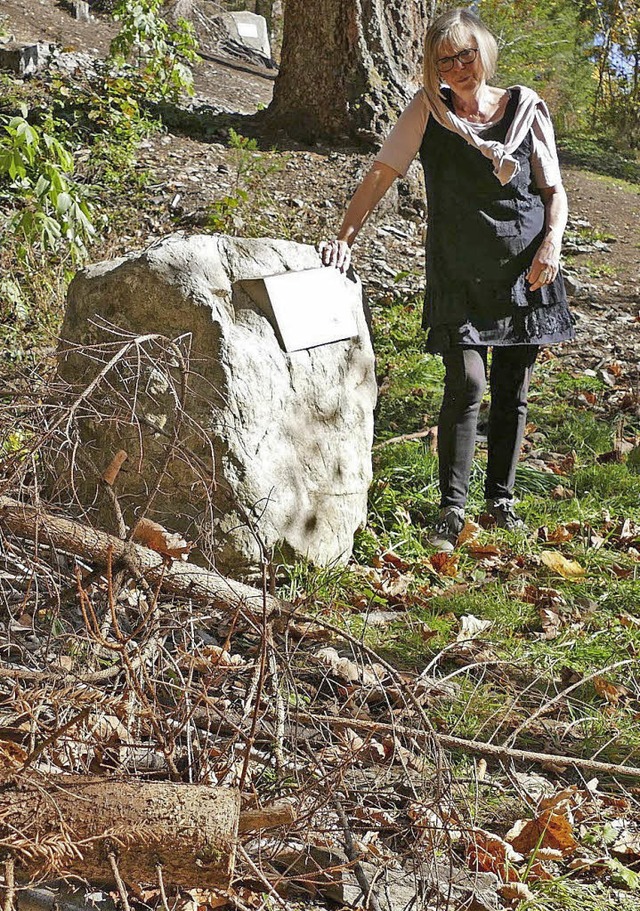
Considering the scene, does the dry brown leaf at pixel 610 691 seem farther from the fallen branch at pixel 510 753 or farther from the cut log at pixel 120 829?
the cut log at pixel 120 829

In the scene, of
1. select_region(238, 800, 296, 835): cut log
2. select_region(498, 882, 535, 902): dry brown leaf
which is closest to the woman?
select_region(498, 882, 535, 902): dry brown leaf

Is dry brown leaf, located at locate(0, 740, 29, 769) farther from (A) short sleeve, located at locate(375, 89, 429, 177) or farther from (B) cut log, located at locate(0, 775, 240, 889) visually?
(A) short sleeve, located at locate(375, 89, 429, 177)

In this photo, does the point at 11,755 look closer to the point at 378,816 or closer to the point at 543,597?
the point at 378,816

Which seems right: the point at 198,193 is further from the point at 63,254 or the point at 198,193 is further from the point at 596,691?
the point at 596,691

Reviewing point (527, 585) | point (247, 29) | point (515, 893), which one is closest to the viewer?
point (515, 893)

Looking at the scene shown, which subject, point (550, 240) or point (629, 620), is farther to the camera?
point (550, 240)

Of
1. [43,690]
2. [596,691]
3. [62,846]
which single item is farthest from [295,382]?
[62,846]

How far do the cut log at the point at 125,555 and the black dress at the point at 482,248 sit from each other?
1472 millimetres

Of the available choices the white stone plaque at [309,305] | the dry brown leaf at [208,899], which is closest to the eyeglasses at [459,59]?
the white stone plaque at [309,305]

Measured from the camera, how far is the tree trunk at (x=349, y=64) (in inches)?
311

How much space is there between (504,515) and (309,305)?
1.37 meters

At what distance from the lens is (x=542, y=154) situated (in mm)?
3529

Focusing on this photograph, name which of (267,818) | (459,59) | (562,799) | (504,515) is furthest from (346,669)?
(459,59)

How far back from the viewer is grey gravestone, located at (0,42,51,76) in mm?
8812
